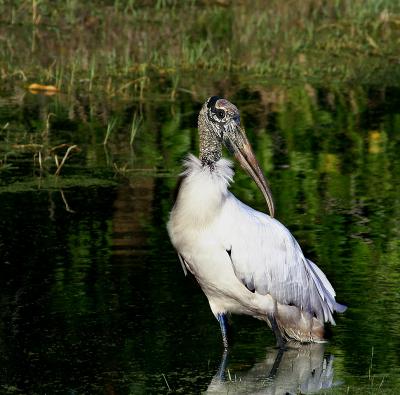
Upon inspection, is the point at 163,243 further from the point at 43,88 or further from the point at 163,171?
the point at 43,88

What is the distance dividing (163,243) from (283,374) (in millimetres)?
2318

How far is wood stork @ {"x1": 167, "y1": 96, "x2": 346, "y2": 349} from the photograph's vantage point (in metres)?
6.66

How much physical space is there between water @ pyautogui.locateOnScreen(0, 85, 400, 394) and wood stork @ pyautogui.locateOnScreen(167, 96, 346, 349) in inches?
7.2

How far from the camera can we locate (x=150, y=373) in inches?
253

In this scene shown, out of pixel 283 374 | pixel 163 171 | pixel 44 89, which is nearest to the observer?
pixel 283 374

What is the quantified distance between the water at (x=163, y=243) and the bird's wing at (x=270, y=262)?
0.82ft

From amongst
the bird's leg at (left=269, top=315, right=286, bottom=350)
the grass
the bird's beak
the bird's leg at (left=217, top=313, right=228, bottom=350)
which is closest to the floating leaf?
the grass

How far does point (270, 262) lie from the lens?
6781 millimetres

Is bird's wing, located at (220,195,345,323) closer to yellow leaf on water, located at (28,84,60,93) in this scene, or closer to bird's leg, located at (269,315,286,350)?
bird's leg, located at (269,315,286,350)

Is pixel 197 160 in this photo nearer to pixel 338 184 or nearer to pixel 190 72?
pixel 338 184

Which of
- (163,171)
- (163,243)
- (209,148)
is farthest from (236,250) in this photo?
(163,171)

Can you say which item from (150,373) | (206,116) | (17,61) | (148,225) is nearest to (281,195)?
(148,225)

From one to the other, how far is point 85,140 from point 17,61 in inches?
126

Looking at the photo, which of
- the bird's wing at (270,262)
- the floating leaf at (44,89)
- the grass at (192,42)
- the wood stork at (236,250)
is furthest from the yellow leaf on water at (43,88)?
the bird's wing at (270,262)
